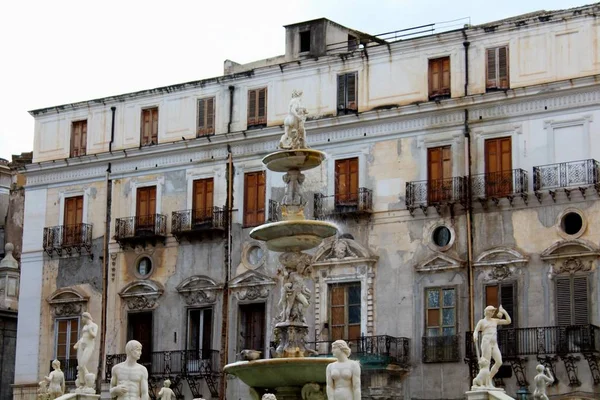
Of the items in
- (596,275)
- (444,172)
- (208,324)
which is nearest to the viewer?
(596,275)

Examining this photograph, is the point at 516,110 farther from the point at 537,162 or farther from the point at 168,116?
the point at 168,116

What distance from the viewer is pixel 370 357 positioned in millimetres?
42656

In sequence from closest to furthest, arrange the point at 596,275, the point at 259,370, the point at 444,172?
the point at 259,370 → the point at 596,275 → the point at 444,172

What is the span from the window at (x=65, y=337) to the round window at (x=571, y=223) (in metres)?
18.0

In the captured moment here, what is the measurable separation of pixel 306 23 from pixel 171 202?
7.72 metres

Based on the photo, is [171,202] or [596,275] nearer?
[596,275]

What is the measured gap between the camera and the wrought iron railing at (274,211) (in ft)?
151

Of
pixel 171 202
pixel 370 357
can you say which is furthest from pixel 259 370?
pixel 171 202

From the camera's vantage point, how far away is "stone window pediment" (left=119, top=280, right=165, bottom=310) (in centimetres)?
4859

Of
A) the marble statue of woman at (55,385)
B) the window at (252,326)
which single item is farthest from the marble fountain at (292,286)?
the window at (252,326)

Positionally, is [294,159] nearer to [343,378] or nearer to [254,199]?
[343,378]

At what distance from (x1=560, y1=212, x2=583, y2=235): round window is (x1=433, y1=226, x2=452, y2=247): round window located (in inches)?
144

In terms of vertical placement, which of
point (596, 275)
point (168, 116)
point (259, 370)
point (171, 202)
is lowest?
point (259, 370)

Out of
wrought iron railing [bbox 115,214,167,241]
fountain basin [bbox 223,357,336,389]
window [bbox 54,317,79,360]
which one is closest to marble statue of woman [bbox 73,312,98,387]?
fountain basin [bbox 223,357,336,389]
